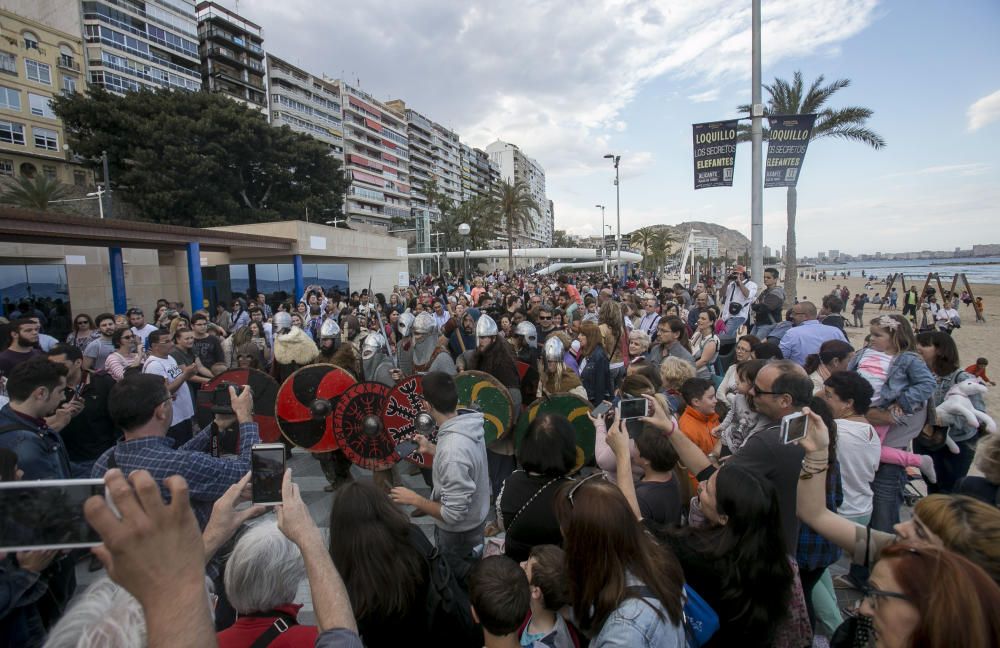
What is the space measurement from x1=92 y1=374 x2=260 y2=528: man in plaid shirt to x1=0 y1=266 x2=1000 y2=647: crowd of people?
0.01 m

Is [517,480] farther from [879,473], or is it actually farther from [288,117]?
[288,117]

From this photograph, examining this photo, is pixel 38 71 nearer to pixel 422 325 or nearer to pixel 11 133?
pixel 11 133

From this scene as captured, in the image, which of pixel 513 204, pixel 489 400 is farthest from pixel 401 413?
pixel 513 204

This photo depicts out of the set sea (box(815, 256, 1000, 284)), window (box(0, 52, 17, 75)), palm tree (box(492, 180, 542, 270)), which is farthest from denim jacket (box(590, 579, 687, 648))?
window (box(0, 52, 17, 75))

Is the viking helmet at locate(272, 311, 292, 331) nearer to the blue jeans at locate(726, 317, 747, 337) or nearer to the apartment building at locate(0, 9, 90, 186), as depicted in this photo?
the blue jeans at locate(726, 317, 747, 337)

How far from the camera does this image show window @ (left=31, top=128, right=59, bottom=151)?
40216 mm

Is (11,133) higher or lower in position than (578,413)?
higher

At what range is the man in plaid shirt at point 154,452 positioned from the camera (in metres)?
2.25

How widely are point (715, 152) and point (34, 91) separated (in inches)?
2172

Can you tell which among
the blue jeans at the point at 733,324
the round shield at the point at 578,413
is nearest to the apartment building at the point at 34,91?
the blue jeans at the point at 733,324

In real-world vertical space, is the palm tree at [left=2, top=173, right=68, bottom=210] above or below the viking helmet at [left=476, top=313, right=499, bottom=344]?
above

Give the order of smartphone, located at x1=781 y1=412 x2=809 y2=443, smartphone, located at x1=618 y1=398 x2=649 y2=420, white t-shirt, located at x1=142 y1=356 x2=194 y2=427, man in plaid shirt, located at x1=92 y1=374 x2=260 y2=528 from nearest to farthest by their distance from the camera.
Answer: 1. smartphone, located at x1=781 y1=412 x2=809 y2=443
2. man in plaid shirt, located at x1=92 y1=374 x2=260 y2=528
3. smartphone, located at x1=618 y1=398 x2=649 y2=420
4. white t-shirt, located at x1=142 y1=356 x2=194 y2=427

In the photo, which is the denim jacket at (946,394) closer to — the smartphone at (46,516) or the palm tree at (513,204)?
A: the smartphone at (46,516)

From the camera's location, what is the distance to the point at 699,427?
11.2ft
